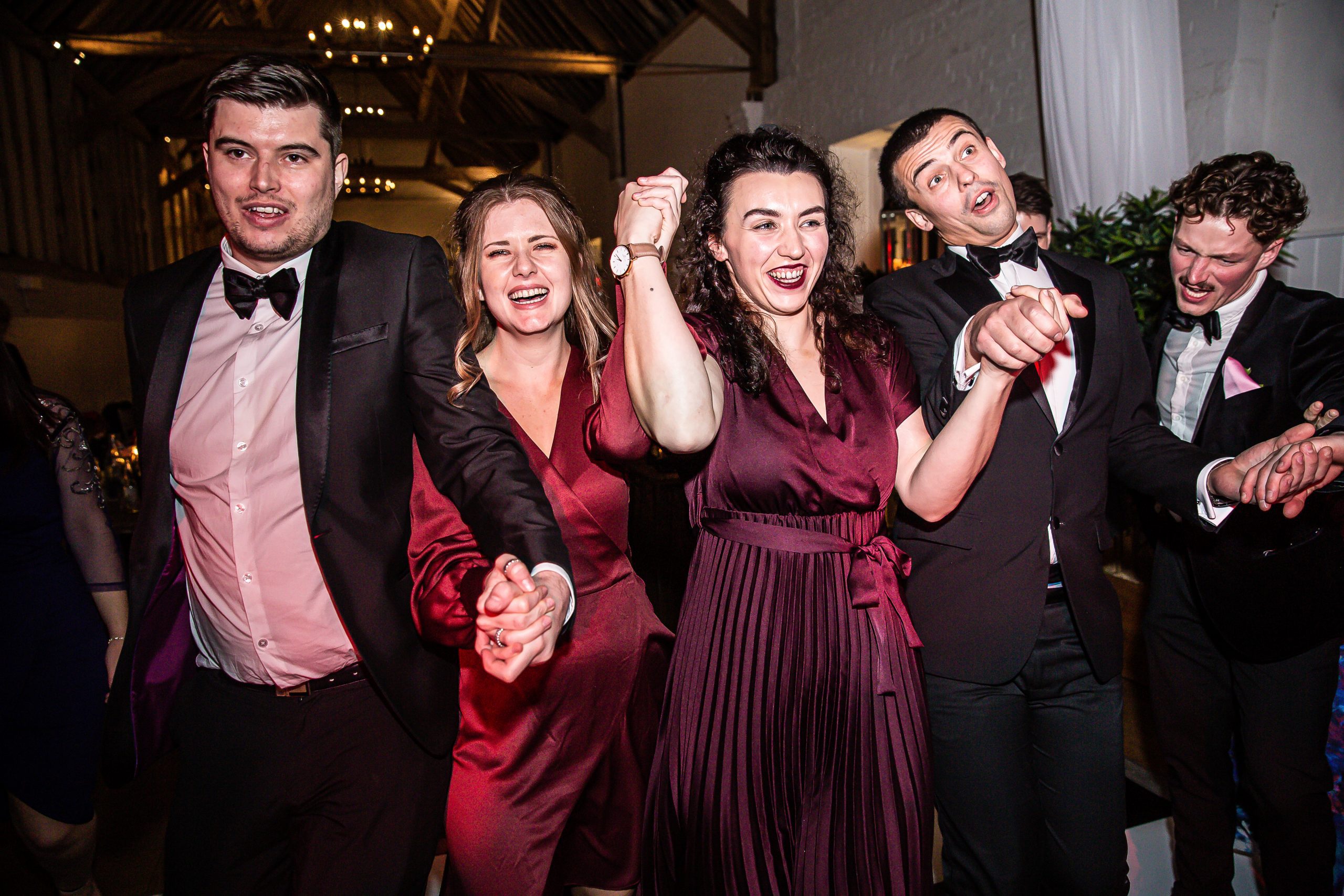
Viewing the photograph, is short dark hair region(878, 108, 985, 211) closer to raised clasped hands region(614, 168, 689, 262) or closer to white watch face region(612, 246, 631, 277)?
raised clasped hands region(614, 168, 689, 262)

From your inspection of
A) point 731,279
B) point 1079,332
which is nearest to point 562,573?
point 731,279

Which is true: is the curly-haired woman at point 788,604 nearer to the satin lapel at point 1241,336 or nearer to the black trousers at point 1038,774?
the black trousers at point 1038,774

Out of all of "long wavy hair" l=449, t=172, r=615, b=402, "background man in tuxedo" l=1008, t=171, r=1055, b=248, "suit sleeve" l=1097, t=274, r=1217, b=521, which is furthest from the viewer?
"background man in tuxedo" l=1008, t=171, r=1055, b=248

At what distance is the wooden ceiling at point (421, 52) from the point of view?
8.73 meters

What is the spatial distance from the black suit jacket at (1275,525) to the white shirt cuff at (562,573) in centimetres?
155

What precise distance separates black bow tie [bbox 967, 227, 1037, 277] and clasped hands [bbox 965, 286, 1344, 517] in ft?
0.85

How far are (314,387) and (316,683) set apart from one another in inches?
19.7

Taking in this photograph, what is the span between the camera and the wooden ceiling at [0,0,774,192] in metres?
8.73

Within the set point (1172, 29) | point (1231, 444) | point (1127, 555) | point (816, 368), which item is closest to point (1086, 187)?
point (1172, 29)

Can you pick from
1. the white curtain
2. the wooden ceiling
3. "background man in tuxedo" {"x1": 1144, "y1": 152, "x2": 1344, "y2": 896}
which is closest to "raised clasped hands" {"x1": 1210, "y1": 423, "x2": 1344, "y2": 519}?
"background man in tuxedo" {"x1": 1144, "y1": 152, "x2": 1344, "y2": 896}

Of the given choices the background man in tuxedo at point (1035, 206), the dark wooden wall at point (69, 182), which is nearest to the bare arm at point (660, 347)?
the background man in tuxedo at point (1035, 206)

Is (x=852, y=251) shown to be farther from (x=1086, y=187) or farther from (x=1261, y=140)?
(x=1261, y=140)

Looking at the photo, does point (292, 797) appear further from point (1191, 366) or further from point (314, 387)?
point (1191, 366)

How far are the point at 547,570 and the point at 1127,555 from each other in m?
3.17
